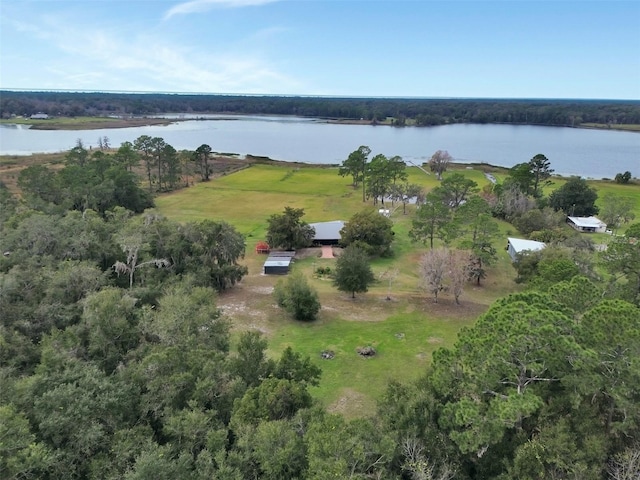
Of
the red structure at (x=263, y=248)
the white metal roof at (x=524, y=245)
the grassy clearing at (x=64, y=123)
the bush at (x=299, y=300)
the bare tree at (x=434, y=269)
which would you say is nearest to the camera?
the bush at (x=299, y=300)

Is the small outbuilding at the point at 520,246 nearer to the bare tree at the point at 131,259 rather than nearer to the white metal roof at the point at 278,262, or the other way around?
the white metal roof at the point at 278,262

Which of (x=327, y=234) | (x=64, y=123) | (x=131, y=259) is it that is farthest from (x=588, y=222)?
(x=64, y=123)

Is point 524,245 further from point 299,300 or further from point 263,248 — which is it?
point 263,248

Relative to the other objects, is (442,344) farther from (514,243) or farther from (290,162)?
(290,162)

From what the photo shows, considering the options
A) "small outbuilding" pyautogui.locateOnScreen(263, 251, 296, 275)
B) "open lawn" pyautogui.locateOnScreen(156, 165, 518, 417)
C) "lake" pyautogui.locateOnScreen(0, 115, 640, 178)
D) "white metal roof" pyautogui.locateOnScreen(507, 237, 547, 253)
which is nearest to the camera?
"open lawn" pyautogui.locateOnScreen(156, 165, 518, 417)

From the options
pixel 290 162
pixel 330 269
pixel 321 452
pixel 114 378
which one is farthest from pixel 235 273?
pixel 290 162

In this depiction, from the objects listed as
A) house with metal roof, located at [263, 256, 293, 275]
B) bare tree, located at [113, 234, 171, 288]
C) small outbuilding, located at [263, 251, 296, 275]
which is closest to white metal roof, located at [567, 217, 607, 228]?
small outbuilding, located at [263, 251, 296, 275]

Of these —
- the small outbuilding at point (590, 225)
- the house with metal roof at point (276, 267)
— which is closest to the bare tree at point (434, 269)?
the house with metal roof at point (276, 267)

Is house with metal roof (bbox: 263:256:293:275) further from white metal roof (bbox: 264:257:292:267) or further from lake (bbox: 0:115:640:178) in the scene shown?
lake (bbox: 0:115:640:178)
